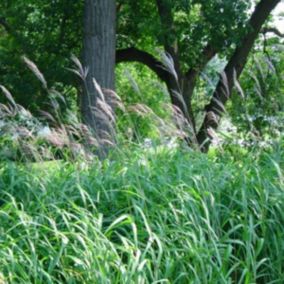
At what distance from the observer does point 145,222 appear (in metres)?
3.21

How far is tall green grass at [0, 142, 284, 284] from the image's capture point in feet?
9.61

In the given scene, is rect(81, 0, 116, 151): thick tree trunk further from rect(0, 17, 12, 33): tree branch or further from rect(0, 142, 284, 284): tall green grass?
rect(0, 142, 284, 284): tall green grass

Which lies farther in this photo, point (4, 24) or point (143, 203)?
point (4, 24)

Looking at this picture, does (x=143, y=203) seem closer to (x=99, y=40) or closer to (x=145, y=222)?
(x=145, y=222)

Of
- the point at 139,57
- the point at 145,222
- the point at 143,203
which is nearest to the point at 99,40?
the point at 139,57

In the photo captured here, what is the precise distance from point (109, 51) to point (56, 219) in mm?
6373

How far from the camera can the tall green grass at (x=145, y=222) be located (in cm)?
293

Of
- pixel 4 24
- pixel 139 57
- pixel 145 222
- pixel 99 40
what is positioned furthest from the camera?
pixel 139 57

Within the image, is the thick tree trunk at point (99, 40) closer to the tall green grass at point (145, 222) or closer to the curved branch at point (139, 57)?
the curved branch at point (139, 57)

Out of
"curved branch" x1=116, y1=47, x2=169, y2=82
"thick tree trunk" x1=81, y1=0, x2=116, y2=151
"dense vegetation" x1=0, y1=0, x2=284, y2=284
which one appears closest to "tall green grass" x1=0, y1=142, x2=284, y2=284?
"dense vegetation" x1=0, y1=0, x2=284, y2=284

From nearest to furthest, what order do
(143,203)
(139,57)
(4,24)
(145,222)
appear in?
1. (145,222)
2. (143,203)
3. (4,24)
4. (139,57)

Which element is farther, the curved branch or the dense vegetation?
the curved branch

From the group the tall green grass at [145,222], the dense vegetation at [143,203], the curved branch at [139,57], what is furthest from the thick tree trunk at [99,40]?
the tall green grass at [145,222]

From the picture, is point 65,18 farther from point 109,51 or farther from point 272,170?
point 272,170
